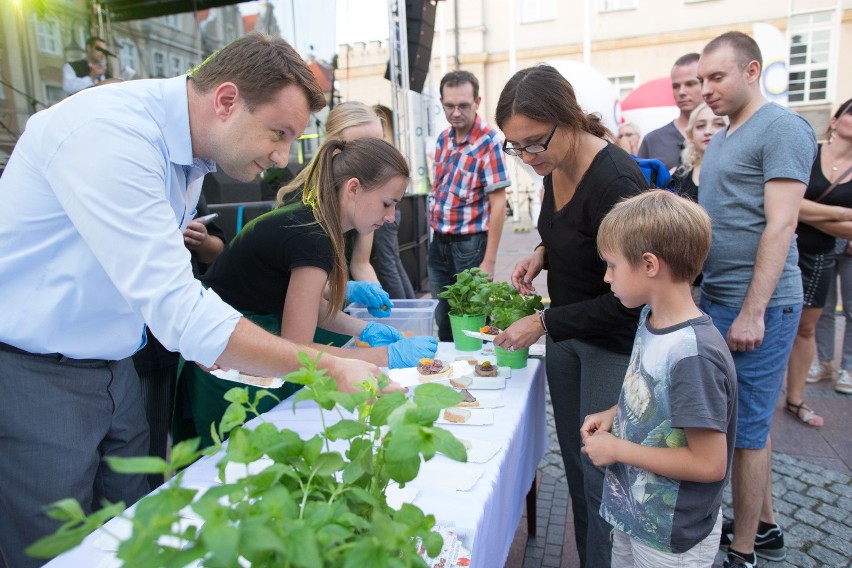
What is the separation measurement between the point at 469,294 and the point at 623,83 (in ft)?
58.9

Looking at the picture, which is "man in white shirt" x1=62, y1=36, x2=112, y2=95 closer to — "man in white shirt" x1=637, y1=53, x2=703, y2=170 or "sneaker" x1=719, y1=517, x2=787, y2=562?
"man in white shirt" x1=637, y1=53, x2=703, y2=170

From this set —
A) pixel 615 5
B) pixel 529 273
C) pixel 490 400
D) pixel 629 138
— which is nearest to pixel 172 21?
pixel 629 138

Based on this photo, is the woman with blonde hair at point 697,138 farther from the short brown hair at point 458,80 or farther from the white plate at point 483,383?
the white plate at point 483,383

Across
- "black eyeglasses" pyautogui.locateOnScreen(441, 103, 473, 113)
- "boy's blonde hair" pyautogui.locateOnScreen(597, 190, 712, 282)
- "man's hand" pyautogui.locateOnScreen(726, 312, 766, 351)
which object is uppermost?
"black eyeglasses" pyautogui.locateOnScreen(441, 103, 473, 113)

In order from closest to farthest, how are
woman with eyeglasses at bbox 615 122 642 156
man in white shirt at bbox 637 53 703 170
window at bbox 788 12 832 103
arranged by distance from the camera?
man in white shirt at bbox 637 53 703 170, woman with eyeglasses at bbox 615 122 642 156, window at bbox 788 12 832 103

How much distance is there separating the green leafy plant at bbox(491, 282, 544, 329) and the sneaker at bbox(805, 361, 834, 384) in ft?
9.62

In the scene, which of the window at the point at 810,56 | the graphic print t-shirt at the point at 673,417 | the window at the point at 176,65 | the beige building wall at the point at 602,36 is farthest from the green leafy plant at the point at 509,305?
the window at the point at 810,56

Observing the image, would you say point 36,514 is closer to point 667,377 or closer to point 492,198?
point 667,377

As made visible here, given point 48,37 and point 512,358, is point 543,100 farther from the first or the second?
point 48,37

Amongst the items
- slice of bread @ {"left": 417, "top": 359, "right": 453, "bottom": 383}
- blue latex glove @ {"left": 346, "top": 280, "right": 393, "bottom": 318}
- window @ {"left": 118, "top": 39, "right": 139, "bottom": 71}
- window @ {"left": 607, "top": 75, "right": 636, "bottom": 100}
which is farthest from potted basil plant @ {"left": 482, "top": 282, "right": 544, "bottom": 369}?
window @ {"left": 607, "top": 75, "right": 636, "bottom": 100}

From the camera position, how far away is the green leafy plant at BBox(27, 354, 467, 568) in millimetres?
559

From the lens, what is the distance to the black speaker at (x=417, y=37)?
7.19 meters

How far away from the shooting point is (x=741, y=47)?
6.50ft

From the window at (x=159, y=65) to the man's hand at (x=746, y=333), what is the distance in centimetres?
775
